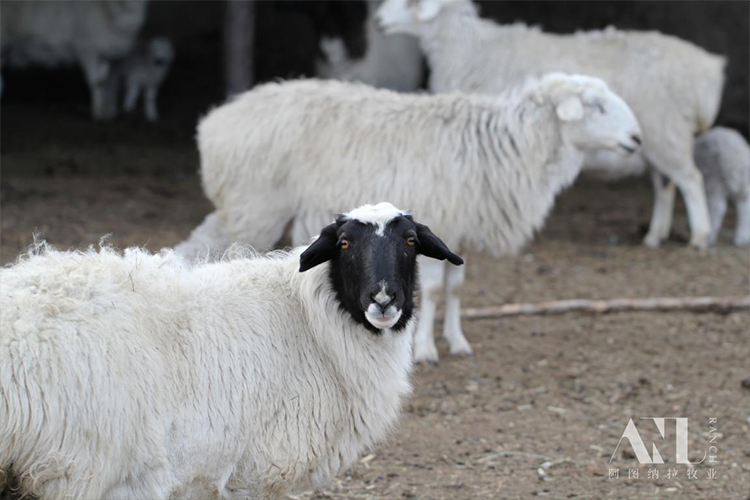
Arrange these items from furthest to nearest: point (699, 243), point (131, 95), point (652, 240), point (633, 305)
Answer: point (131, 95), point (652, 240), point (699, 243), point (633, 305)

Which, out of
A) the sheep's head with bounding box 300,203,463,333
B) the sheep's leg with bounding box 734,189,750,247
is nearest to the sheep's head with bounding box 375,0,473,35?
the sheep's leg with bounding box 734,189,750,247

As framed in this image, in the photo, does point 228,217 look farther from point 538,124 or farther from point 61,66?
point 61,66

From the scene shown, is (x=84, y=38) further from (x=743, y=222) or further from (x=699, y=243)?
(x=743, y=222)

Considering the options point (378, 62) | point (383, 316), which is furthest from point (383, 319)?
point (378, 62)

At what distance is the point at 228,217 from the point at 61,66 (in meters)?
8.89

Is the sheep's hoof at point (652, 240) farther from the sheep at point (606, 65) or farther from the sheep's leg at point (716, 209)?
the sheep's leg at point (716, 209)

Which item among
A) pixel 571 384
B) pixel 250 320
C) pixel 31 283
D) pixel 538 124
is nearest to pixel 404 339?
pixel 250 320

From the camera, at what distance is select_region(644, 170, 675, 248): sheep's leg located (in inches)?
397

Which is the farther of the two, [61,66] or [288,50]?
[288,50]

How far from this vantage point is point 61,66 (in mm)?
14469

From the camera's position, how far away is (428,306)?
6723 mm

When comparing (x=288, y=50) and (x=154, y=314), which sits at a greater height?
(x=288, y=50)

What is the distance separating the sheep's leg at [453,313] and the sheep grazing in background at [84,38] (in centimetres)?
820

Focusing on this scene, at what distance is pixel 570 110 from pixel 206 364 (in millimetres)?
3704
